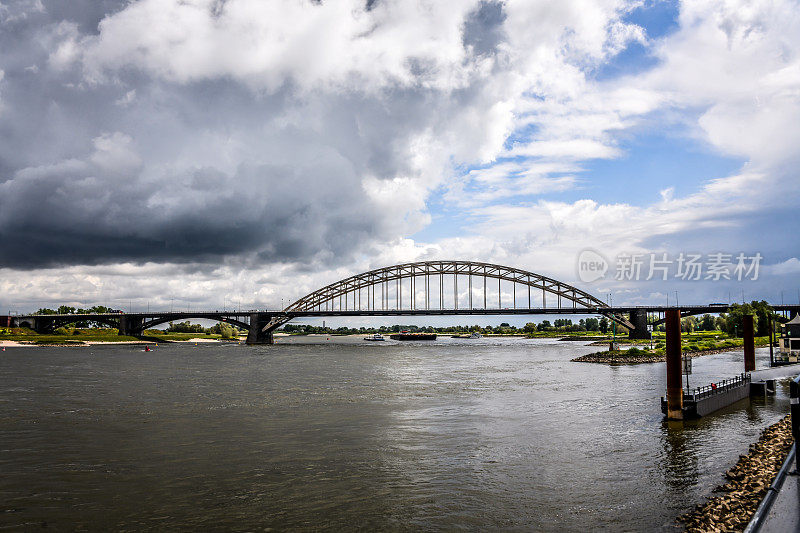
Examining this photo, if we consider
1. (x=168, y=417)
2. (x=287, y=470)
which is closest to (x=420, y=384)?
(x=168, y=417)

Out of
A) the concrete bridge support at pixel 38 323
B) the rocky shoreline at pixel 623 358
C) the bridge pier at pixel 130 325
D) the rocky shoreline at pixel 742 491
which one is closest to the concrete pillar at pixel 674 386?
the rocky shoreline at pixel 742 491

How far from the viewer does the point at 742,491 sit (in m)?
14.9

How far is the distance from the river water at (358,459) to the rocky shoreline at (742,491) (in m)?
0.68

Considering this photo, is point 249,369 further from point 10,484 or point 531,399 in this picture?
point 10,484

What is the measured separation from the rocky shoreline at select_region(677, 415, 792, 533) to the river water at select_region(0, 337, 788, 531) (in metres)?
0.68

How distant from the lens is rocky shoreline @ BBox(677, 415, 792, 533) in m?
12.5

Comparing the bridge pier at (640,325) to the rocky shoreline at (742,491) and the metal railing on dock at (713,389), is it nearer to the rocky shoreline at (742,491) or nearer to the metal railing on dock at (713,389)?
the metal railing on dock at (713,389)

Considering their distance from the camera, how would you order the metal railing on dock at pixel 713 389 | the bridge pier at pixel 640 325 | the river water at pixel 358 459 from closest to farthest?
the river water at pixel 358 459 < the metal railing on dock at pixel 713 389 < the bridge pier at pixel 640 325

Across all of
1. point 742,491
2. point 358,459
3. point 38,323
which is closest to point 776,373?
point 742,491

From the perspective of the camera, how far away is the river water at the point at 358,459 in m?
13.9

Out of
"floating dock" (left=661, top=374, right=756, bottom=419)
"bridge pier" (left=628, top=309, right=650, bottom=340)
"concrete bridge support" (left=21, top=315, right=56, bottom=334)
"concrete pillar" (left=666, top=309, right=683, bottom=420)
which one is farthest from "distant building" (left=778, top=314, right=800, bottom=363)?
"concrete bridge support" (left=21, top=315, right=56, bottom=334)

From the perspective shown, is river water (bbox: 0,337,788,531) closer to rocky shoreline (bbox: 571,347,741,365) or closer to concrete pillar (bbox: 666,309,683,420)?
concrete pillar (bbox: 666,309,683,420)

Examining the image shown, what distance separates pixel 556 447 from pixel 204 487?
1330 centimetres

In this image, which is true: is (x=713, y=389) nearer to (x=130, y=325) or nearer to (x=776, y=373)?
(x=776, y=373)
